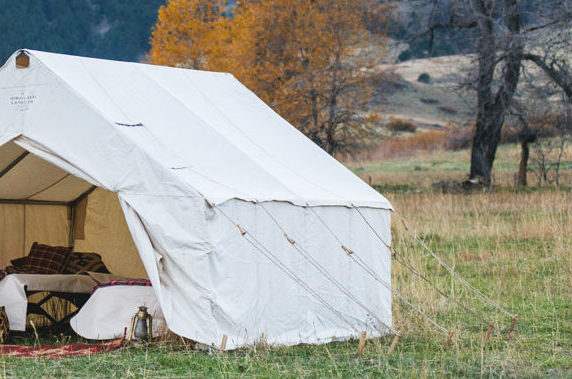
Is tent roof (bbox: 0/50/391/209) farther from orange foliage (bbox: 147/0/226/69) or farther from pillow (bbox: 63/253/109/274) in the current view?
orange foliage (bbox: 147/0/226/69)

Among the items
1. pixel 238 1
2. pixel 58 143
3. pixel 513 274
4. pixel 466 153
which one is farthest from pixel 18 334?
pixel 466 153

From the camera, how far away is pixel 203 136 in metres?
7.95

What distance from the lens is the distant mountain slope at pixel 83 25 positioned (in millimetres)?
82562

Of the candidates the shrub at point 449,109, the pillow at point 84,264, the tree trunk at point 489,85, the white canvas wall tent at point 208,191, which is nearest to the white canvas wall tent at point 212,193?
the white canvas wall tent at point 208,191

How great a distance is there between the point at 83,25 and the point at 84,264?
93054 millimetres

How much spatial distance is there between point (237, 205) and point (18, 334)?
253 cm

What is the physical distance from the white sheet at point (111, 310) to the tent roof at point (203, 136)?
3.80ft

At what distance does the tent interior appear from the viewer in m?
9.97

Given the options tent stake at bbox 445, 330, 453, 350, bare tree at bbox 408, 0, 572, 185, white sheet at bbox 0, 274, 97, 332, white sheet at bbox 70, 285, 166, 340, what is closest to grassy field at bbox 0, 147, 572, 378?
tent stake at bbox 445, 330, 453, 350

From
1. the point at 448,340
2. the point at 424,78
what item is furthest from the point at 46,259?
the point at 424,78

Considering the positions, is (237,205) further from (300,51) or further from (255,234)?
(300,51)

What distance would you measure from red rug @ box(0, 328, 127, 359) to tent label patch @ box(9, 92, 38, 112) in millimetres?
1922

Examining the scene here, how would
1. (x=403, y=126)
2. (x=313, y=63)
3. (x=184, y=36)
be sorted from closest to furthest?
(x=313, y=63) → (x=184, y=36) → (x=403, y=126)

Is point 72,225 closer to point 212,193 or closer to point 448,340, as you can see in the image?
point 212,193
